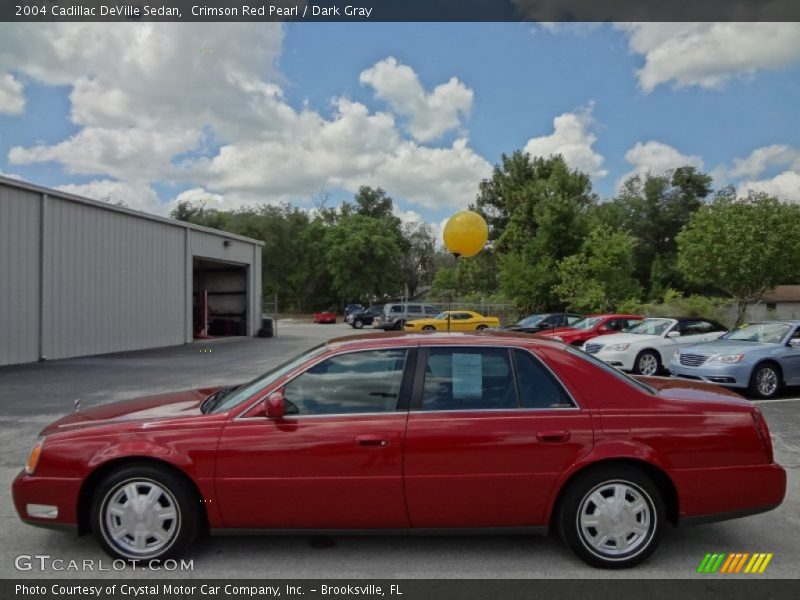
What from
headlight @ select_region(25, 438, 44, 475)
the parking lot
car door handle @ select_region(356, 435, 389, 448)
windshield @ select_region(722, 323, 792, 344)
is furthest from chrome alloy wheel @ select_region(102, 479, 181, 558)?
windshield @ select_region(722, 323, 792, 344)

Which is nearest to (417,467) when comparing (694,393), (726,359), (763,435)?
(694,393)

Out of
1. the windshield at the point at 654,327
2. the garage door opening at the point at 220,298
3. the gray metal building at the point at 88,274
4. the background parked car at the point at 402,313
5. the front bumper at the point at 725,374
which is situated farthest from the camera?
the background parked car at the point at 402,313

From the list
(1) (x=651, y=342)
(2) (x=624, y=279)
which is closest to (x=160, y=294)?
(1) (x=651, y=342)

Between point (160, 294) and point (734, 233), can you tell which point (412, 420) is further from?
point (734, 233)

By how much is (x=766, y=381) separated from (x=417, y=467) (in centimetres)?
871

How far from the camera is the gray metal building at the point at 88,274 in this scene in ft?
51.7

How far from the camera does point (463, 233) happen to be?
1098cm

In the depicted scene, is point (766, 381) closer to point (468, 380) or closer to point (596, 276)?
point (468, 380)

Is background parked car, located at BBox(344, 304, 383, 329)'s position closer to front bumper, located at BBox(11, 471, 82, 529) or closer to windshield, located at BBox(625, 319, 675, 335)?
windshield, located at BBox(625, 319, 675, 335)

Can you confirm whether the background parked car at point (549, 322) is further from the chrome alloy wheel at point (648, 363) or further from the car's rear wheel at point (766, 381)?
the car's rear wheel at point (766, 381)

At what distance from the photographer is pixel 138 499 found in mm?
3732

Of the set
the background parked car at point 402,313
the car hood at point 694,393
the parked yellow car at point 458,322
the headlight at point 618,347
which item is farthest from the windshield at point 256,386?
the background parked car at point 402,313

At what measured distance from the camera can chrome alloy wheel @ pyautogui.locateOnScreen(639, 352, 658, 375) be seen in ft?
41.8

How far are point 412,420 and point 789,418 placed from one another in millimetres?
7281
